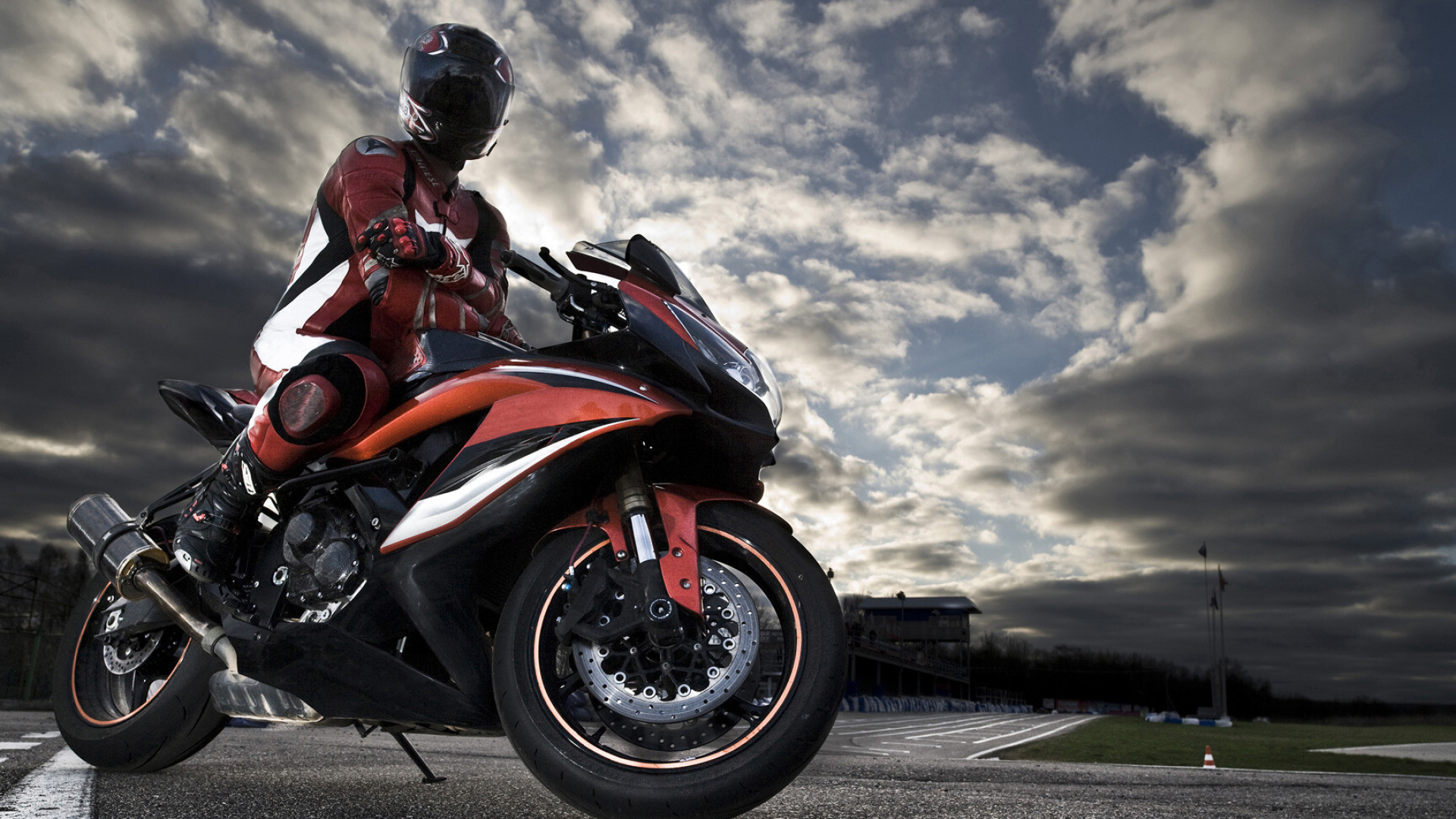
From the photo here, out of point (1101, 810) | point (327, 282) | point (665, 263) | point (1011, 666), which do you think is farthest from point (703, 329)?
point (1011, 666)

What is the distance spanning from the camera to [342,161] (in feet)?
8.85

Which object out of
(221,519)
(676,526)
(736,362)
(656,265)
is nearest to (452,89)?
(656,265)

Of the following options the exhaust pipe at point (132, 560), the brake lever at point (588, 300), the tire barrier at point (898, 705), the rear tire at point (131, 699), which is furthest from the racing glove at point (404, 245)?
the tire barrier at point (898, 705)

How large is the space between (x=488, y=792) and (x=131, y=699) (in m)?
1.45

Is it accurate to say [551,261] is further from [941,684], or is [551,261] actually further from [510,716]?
[941,684]

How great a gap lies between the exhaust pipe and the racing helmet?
1563 mm

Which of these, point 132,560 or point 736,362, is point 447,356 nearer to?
point 736,362

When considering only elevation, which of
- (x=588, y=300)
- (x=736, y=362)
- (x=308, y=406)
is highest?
(x=588, y=300)

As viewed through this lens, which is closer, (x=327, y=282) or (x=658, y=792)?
(x=658, y=792)

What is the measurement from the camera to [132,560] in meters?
2.90

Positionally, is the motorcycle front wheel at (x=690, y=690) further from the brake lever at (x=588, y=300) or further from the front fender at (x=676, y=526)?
the brake lever at (x=588, y=300)

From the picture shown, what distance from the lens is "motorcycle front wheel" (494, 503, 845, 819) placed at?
6.55ft

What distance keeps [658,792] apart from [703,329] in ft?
3.54

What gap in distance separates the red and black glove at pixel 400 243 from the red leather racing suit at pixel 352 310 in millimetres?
52
